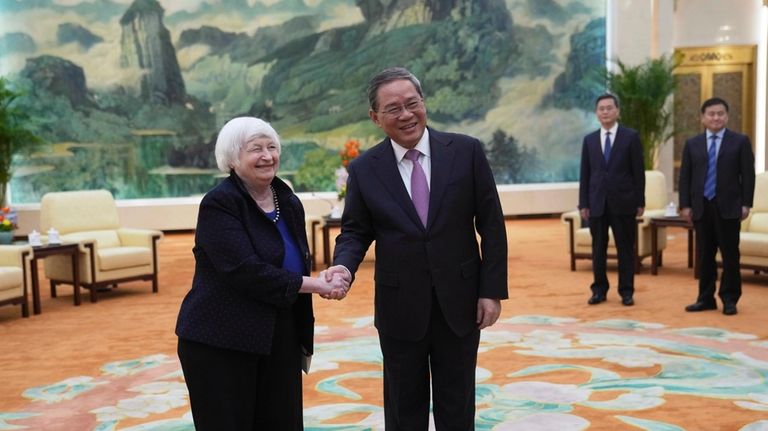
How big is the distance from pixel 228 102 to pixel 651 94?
6981mm

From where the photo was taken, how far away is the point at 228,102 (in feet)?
47.6

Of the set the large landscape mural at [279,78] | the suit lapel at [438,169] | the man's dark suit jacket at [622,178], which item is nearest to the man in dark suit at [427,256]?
the suit lapel at [438,169]

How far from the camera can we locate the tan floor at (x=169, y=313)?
5.91m

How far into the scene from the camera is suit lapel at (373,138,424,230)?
286cm

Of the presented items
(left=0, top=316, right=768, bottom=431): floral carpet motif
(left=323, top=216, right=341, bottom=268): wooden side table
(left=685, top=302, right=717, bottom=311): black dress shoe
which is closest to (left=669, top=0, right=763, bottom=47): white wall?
(left=323, top=216, right=341, bottom=268): wooden side table

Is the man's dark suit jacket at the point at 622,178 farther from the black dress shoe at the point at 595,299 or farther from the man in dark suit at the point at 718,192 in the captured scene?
the black dress shoe at the point at 595,299

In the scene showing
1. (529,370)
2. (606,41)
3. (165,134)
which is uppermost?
(606,41)

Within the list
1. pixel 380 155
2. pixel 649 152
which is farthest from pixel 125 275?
pixel 649 152

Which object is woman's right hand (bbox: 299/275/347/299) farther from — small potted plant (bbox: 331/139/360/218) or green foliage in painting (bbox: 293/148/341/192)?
green foliage in painting (bbox: 293/148/341/192)

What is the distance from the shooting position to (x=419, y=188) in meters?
2.90

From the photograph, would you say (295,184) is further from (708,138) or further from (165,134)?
(708,138)

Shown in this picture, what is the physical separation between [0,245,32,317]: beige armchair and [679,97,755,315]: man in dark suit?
5.66 m

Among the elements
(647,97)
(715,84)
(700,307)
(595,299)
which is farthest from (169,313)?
(715,84)

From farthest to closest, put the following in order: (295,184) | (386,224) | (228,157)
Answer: (295,184) < (386,224) < (228,157)
